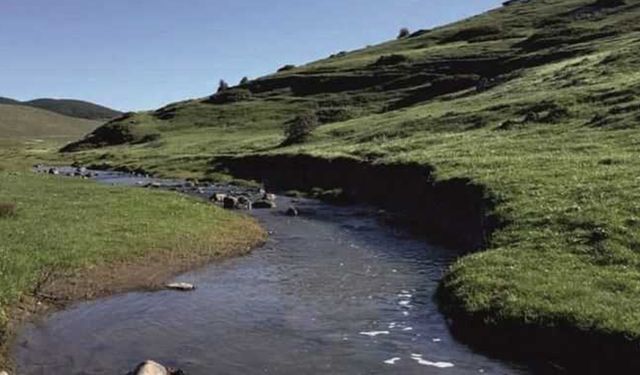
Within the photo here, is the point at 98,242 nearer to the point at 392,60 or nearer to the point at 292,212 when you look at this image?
the point at 292,212

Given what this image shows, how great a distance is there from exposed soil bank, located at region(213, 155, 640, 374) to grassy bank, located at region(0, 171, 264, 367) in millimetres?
11977

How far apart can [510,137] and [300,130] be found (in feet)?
136

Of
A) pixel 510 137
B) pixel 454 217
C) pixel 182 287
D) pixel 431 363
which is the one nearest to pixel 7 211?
pixel 182 287

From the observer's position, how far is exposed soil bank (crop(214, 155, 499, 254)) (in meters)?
39.7

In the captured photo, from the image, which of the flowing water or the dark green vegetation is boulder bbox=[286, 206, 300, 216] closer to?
the dark green vegetation

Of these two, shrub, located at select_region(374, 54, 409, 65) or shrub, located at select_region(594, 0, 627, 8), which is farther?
shrub, located at select_region(594, 0, 627, 8)

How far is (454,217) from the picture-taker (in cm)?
4278

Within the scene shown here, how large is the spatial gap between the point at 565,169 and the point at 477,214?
23.5 feet

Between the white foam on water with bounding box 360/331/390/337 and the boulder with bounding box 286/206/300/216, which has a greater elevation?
the boulder with bounding box 286/206/300/216

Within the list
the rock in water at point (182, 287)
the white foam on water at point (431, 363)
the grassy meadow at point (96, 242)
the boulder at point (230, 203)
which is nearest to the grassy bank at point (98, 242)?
the grassy meadow at point (96, 242)

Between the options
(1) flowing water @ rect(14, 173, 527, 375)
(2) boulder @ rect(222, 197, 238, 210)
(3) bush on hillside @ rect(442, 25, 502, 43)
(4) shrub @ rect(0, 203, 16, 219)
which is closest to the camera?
(1) flowing water @ rect(14, 173, 527, 375)

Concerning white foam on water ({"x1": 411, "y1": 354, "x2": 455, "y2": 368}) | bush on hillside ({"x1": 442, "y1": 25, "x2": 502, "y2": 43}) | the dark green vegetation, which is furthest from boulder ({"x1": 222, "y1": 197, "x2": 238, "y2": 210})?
bush on hillside ({"x1": 442, "y1": 25, "x2": 502, "y2": 43})

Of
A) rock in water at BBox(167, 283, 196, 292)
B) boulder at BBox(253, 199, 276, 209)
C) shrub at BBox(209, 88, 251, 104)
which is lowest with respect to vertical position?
rock in water at BBox(167, 283, 196, 292)

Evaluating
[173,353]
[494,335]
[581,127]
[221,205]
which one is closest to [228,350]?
[173,353]
